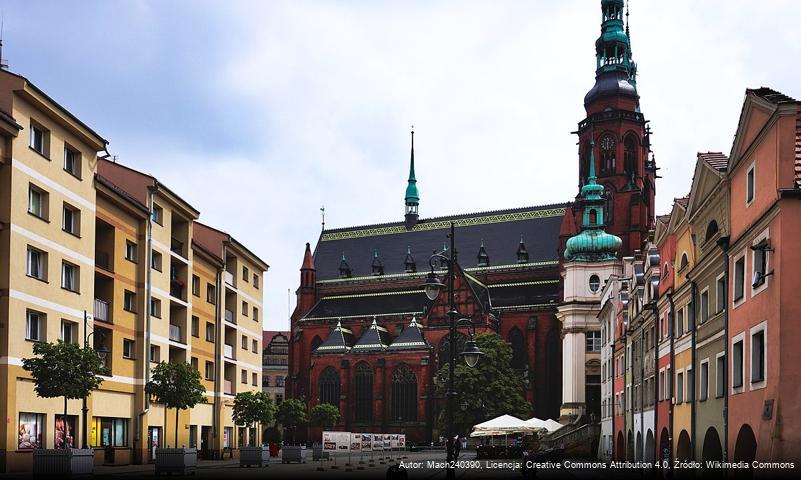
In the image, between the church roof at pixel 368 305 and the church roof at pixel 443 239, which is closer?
the church roof at pixel 443 239

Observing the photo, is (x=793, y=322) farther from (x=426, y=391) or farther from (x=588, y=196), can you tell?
(x=426, y=391)

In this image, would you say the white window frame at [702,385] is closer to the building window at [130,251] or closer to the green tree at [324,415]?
the building window at [130,251]

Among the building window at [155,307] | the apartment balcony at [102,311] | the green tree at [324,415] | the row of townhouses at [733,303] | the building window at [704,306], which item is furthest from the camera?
the green tree at [324,415]

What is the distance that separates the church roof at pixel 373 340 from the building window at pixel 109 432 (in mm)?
65224

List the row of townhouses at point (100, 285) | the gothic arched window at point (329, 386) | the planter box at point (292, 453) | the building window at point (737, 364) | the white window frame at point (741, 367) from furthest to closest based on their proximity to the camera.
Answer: the gothic arched window at point (329, 386) → the planter box at point (292, 453) → the row of townhouses at point (100, 285) → the building window at point (737, 364) → the white window frame at point (741, 367)

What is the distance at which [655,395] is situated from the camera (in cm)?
3891

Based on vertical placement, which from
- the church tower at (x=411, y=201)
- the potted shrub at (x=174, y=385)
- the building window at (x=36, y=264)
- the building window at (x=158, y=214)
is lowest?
the potted shrub at (x=174, y=385)

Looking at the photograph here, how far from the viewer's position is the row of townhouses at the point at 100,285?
35.4 metres

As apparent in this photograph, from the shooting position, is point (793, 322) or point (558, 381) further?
point (558, 381)

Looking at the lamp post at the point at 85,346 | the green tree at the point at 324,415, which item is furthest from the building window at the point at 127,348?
the green tree at the point at 324,415

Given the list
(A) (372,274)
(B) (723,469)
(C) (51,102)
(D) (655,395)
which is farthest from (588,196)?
(B) (723,469)

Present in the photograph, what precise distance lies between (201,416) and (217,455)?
2452 millimetres

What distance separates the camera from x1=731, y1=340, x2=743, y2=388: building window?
81.4 ft

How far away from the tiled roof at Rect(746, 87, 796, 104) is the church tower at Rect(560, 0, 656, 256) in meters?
80.3
